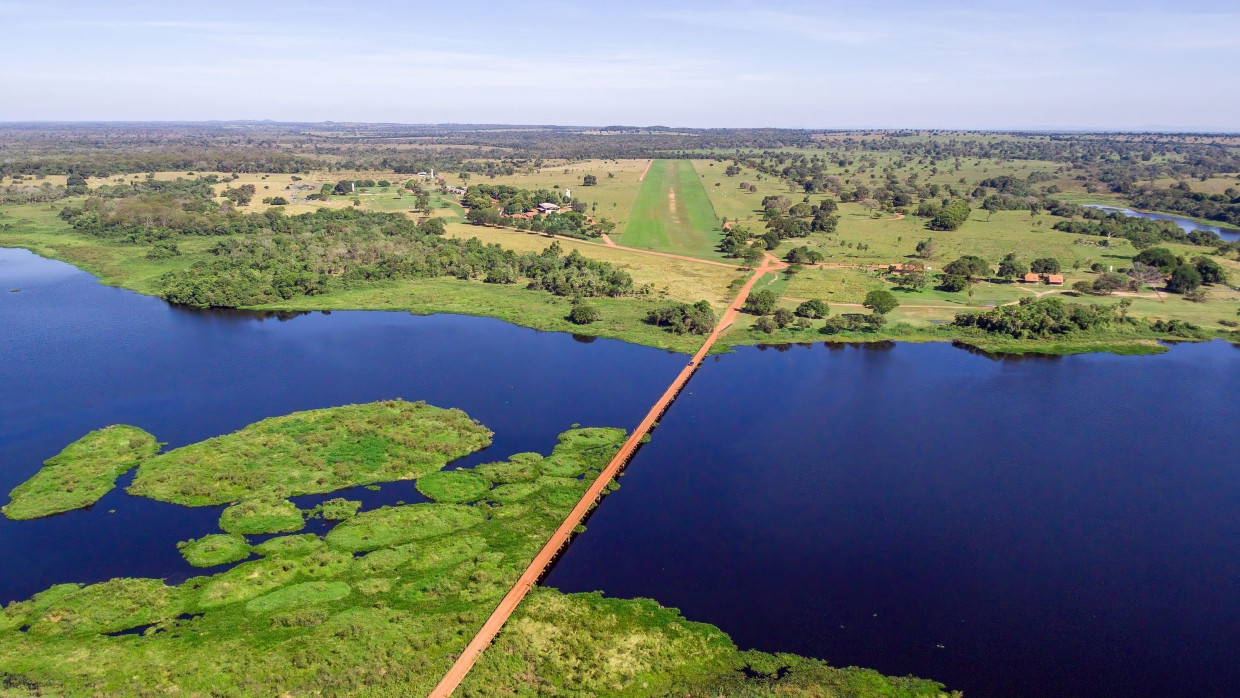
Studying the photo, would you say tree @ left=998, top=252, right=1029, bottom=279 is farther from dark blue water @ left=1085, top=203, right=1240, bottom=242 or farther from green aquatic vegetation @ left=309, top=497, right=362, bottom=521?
green aquatic vegetation @ left=309, top=497, right=362, bottom=521

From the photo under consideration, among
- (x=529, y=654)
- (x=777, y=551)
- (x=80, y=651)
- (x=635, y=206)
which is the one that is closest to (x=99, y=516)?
(x=80, y=651)

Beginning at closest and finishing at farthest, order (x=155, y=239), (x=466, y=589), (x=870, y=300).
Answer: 1. (x=466, y=589)
2. (x=870, y=300)
3. (x=155, y=239)

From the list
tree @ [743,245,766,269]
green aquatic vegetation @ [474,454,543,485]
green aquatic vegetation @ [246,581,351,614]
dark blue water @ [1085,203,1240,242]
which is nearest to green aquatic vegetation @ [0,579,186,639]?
green aquatic vegetation @ [246,581,351,614]

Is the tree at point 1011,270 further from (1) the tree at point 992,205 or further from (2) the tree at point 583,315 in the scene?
(1) the tree at point 992,205

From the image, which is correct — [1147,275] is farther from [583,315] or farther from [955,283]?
[583,315]

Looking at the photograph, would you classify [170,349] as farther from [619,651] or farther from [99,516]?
[619,651]

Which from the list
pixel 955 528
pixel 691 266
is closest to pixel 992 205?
pixel 691 266
